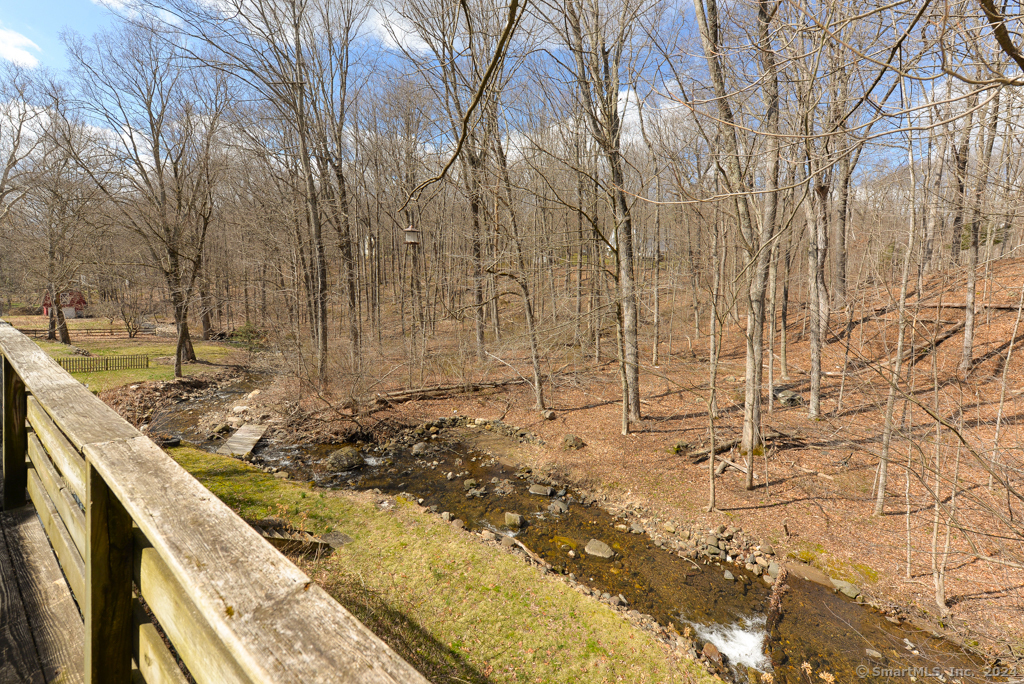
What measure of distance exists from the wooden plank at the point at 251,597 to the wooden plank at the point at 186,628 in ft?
0.11

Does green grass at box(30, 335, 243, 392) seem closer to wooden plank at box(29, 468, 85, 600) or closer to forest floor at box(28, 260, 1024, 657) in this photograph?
forest floor at box(28, 260, 1024, 657)

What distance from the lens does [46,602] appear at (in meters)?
1.86

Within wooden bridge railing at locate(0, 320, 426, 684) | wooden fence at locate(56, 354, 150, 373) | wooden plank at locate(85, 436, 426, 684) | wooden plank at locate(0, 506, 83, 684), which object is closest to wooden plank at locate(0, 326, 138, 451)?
wooden bridge railing at locate(0, 320, 426, 684)

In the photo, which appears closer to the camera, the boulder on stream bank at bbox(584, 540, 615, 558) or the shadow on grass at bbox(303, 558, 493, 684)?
the shadow on grass at bbox(303, 558, 493, 684)

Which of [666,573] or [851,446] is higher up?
[851,446]

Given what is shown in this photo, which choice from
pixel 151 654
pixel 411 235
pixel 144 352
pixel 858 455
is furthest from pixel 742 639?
pixel 144 352

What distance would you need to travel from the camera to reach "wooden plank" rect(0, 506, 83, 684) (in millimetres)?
1580

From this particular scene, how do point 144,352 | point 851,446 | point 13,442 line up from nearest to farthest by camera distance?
point 13,442 → point 851,446 → point 144,352

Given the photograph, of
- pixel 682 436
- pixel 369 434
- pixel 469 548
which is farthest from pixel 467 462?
pixel 682 436

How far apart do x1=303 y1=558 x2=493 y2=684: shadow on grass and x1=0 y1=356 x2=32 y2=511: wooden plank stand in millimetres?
2536

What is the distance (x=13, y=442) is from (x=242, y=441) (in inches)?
364

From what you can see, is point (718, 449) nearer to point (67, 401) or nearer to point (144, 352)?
point (67, 401)

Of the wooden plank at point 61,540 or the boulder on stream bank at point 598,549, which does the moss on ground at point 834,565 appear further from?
the wooden plank at point 61,540

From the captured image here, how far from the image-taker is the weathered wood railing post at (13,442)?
2482 millimetres
